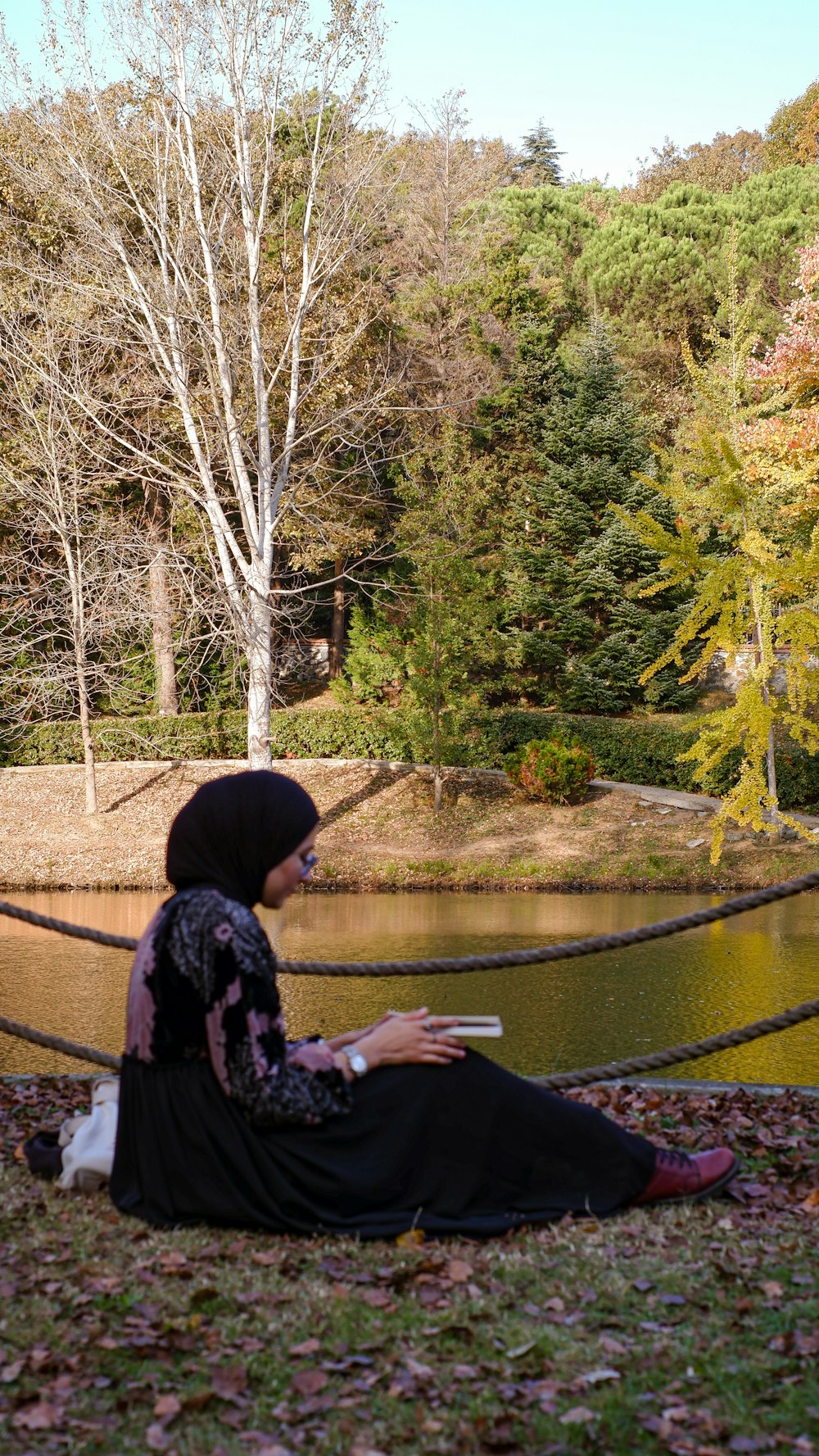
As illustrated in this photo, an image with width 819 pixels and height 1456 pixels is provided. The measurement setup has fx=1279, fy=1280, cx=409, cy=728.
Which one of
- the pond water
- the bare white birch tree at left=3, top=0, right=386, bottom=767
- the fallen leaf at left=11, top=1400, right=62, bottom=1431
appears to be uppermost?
the bare white birch tree at left=3, top=0, right=386, bottom=767

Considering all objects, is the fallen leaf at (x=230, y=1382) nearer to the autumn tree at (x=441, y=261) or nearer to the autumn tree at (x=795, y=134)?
the autumn tree at (x=441, y=261)

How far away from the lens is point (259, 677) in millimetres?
18734

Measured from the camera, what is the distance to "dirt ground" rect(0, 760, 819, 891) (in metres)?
17.3

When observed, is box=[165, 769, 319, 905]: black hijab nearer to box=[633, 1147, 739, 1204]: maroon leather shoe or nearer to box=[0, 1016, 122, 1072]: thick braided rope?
box=[633, 1147, 739, 1204]: maroon leather shoe

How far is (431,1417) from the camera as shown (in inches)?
98.2

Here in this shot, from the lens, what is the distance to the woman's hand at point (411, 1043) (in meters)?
3.49

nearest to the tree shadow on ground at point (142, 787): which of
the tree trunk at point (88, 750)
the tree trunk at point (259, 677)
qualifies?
the tree trunk at point (88, 750)

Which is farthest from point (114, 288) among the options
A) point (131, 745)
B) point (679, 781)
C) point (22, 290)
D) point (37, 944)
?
point (679, 781)

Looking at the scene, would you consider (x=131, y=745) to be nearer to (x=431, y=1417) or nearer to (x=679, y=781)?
(x=679, y=781)

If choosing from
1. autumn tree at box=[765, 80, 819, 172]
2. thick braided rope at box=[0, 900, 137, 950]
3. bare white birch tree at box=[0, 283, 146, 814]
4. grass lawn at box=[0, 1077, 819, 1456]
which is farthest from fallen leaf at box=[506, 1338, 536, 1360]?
autumn tree at box=[765, 80, 819, 172]

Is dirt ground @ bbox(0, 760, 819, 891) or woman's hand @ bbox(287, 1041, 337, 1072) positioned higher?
woman's hand @ bbox(287, 1041, 337, 1072)

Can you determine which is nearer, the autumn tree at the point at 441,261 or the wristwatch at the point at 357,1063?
the wristwatch at the point at 357,1063

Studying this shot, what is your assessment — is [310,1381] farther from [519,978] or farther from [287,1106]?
[519,978]

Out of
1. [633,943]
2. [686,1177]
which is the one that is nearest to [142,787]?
[633,943]
